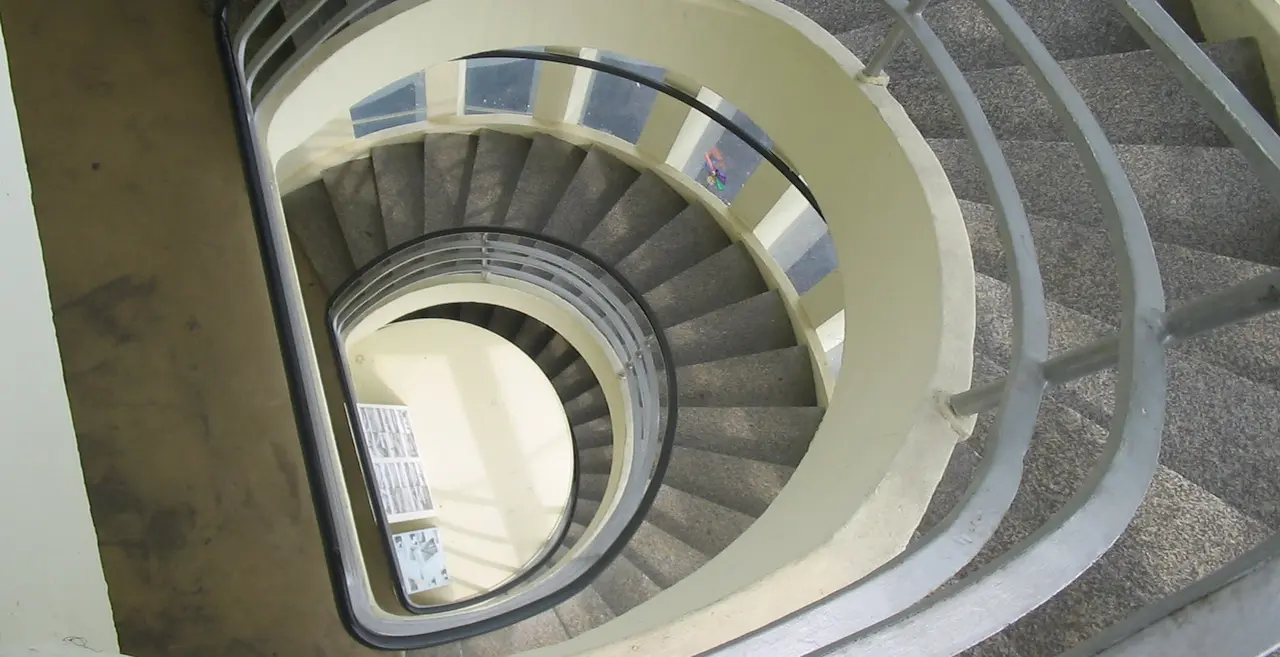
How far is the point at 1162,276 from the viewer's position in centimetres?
265

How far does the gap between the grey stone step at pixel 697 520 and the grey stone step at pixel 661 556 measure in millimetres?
59

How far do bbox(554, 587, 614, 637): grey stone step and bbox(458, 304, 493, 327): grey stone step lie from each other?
5596mm

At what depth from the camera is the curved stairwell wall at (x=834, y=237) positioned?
2.19m

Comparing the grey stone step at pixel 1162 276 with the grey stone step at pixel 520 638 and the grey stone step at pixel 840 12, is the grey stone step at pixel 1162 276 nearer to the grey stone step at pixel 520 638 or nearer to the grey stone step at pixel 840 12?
the grey stone step at pixel 840 12

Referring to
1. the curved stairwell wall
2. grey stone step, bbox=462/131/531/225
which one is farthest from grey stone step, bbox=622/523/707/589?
grey stone step, bbox=462/131/531/225

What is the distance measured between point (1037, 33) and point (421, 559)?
778 cm

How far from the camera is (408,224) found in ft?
22.6

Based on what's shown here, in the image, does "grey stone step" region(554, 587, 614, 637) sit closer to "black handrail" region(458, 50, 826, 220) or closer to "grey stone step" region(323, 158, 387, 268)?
"black handrail" region(458, 50, 826, 220)

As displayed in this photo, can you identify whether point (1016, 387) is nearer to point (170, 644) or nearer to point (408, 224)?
point (170, 644)

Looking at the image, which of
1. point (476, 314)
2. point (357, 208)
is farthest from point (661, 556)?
point (476, 314)

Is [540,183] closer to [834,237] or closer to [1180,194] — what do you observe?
[834,237]

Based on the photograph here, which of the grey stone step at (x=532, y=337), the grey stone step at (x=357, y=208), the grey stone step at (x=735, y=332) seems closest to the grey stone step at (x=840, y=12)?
the grey stone step at (x=735, y=332)

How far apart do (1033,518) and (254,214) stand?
2530mm

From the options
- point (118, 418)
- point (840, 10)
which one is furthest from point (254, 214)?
point (840, 10)
